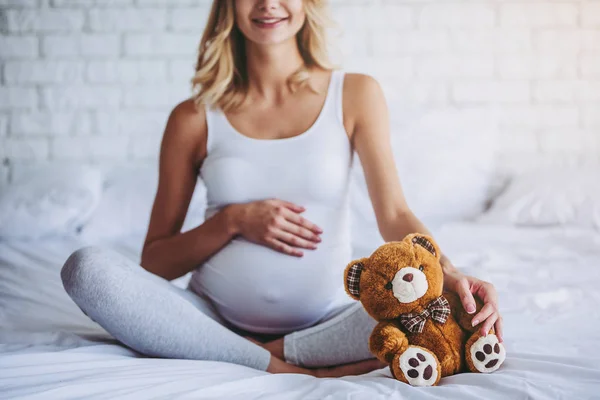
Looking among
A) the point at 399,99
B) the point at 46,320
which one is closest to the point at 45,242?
the point at 46,320

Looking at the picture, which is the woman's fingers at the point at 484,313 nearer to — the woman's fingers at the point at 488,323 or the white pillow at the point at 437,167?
the woman's fingers at the point at 488,323

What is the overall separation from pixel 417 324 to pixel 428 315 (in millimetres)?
19

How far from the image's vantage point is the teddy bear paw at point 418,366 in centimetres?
81

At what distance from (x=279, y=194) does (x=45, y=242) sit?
115cm

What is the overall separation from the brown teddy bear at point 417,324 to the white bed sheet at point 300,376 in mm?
25

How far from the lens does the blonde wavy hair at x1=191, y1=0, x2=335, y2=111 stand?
52.7 inches

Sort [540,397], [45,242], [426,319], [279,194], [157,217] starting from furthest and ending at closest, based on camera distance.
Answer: [45,242]
[157,217]
[279,194]
[426,319]
[540,397]

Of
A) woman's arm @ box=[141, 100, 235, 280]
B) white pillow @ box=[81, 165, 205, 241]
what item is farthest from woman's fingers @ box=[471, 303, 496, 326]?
white pillow @ box=[81, 165, 205, 241]

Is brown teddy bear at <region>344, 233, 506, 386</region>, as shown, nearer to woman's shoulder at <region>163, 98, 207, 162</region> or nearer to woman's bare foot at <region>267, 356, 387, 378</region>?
woman's bare foot at <region>267, 356, 387, 378</region>

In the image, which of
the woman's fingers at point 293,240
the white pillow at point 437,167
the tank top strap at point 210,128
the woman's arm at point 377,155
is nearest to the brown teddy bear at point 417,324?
the woman's arm at point 377,155

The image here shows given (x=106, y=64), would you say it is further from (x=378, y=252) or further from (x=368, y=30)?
(x=378, y=252)

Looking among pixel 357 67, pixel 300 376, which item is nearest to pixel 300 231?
pixel 300 376

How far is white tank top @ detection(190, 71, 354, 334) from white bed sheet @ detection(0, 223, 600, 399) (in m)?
0.21

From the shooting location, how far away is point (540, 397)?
2.40 feet
